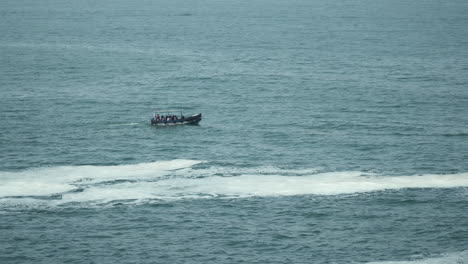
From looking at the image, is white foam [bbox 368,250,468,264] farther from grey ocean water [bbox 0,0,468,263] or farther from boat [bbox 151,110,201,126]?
boat [bbox 151,110,201,126]

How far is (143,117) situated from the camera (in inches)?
6211

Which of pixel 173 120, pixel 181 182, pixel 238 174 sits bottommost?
pixel 238 174

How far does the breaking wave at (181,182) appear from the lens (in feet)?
370

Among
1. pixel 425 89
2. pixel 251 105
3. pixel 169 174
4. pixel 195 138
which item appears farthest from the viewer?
pixel 425 89

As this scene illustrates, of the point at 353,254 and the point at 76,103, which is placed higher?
the point at 76,103

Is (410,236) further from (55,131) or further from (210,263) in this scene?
(55,131)

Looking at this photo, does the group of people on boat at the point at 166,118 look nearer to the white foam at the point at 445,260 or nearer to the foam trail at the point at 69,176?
the foam trail at the point at 69,176

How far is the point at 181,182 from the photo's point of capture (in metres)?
118

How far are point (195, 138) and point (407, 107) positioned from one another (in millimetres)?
47965

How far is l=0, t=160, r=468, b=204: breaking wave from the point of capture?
11269 centimetres

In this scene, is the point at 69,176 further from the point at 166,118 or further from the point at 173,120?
the point at 173,120

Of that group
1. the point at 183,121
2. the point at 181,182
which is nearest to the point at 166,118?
the point at 183,121

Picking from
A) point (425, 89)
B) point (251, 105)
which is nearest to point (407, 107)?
point (425, 89)

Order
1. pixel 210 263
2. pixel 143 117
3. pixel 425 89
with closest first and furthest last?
pixel 210 263, pixel 143 117, pixel 425 89
